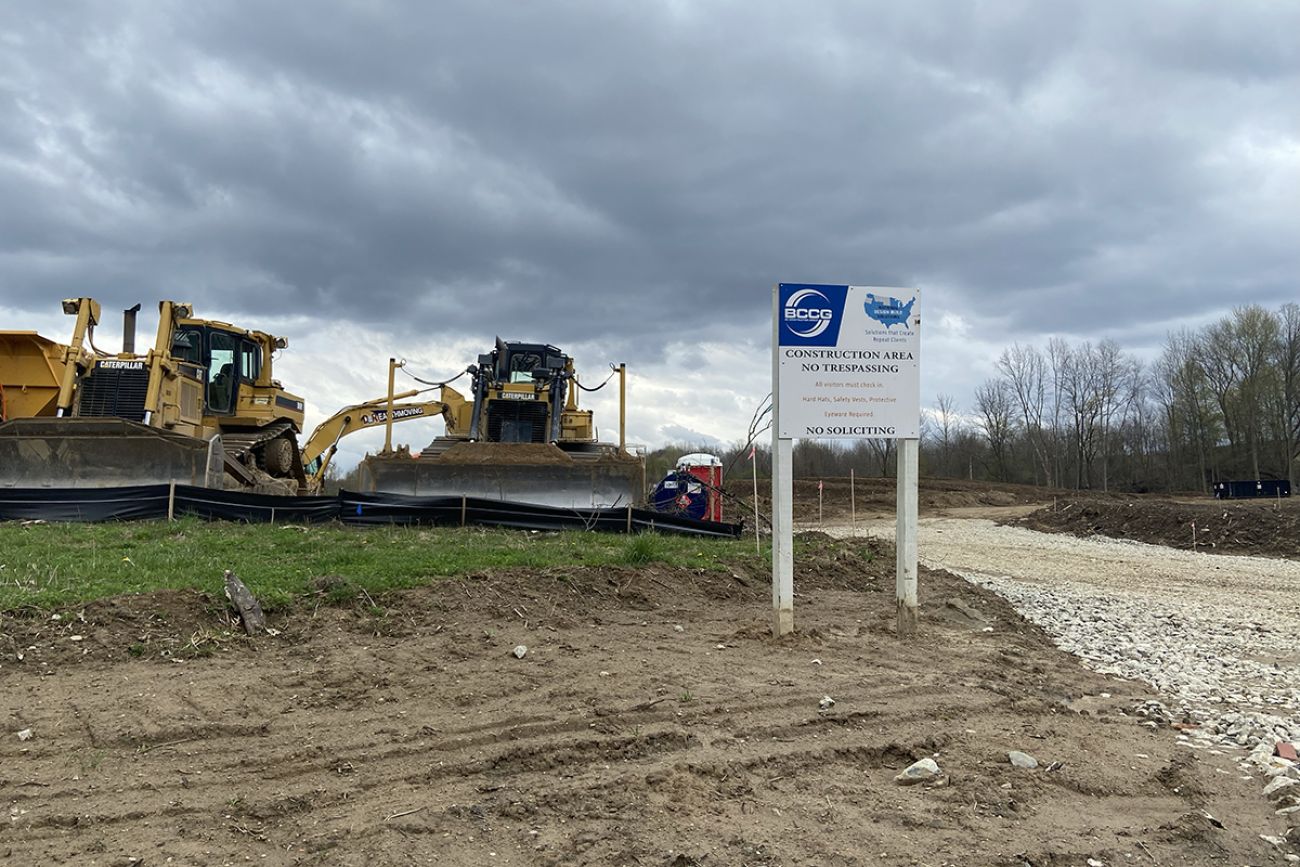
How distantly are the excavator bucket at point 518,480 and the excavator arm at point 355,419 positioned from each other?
18.8 feet

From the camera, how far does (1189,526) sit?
26531mm

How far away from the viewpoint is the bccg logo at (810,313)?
776 cm

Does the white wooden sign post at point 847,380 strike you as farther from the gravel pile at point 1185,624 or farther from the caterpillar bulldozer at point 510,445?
the caterpillar bulldozer at point 510,445

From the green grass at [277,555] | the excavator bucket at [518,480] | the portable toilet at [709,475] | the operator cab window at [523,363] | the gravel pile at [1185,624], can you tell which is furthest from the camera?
the operator cab window at [523,363]

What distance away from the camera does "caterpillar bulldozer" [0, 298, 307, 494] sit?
44.1 ft

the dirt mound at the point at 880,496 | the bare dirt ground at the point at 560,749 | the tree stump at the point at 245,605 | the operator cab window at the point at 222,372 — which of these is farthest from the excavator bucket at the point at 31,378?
the dirt mound at the point at 880,496

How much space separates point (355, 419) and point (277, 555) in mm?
11748

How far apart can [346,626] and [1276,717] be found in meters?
6.81

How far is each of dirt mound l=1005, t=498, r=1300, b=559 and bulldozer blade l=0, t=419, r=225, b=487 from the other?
25.1m

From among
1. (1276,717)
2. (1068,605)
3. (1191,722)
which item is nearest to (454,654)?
(1191,722)

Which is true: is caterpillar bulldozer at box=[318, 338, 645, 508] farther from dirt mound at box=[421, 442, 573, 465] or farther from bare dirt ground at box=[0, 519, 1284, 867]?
bare dirt ground at box=[0, 519, 1284, 867]

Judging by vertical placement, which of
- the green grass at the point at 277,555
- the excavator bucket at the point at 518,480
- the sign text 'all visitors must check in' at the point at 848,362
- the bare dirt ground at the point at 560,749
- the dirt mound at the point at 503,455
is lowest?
the bare dirt ground at the point at 560,749

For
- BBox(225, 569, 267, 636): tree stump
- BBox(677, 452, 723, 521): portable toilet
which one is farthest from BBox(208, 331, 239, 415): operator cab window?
BBox(225, 569, 267, 636): tree stump

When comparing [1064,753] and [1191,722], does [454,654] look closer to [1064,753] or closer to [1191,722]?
[1064,753]
